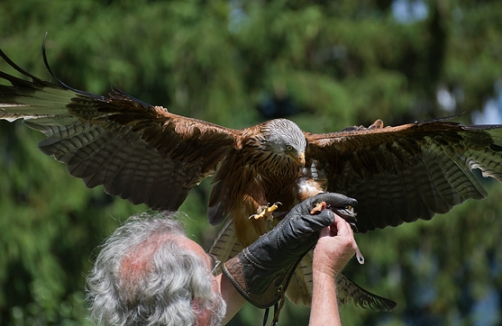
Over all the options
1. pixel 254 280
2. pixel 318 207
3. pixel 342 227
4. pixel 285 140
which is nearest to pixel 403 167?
pixel 285 140

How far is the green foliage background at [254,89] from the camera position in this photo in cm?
953

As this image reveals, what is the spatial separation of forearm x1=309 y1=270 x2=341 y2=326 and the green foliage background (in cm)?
455

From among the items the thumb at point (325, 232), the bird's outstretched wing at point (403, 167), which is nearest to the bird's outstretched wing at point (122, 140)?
the bird's outstretched wing at point (403, 167)

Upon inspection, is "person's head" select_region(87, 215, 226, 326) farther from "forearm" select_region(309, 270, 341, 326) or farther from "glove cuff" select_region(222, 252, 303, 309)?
"forearm" select_region(309, 270, 341, 326)

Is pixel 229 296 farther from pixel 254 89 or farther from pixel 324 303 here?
pixel 254 89

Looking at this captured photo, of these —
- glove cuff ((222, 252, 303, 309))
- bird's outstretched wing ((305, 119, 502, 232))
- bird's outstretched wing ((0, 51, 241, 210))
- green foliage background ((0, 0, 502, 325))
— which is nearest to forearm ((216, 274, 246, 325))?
glove cuff ((222, 252, 303, 309))

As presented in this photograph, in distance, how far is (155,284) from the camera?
2670 millimetres

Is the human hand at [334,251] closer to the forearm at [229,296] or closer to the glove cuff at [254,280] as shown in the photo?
the glove cuff at [254,280]

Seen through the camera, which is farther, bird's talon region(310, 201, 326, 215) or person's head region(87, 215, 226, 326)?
bird's talon region(310, 201, 326, 215)

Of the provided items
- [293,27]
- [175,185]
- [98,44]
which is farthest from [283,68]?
[175,185]

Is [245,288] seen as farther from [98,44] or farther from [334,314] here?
[98,44]

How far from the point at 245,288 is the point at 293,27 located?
8.74m

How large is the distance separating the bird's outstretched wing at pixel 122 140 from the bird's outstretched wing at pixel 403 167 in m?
0.72

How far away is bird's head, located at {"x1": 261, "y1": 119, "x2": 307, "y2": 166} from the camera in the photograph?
5.18m
